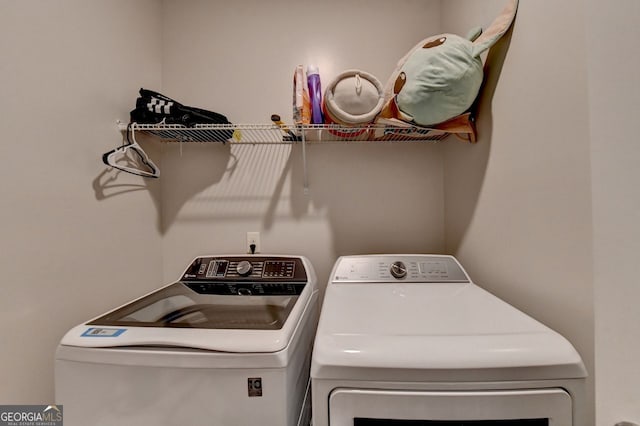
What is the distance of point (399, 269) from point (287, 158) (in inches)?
33.9

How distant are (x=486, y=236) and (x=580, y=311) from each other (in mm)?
453

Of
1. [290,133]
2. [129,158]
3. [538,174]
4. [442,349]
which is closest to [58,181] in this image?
[129,158]

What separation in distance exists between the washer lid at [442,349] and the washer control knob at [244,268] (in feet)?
2.04

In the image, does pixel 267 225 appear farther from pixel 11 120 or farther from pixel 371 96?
pixel 11 120

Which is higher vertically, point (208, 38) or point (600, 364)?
point (208, 38)

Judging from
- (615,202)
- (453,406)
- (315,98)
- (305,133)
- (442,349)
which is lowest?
(453,406)

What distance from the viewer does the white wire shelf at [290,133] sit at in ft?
4.04

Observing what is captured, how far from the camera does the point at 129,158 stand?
51.1 inches

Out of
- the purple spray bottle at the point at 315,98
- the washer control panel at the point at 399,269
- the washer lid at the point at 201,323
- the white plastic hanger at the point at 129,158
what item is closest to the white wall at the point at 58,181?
the white plastic hanger at the point at 129,158

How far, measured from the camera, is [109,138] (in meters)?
1.18

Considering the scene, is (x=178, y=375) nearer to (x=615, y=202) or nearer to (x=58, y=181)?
(x=58, y=181)

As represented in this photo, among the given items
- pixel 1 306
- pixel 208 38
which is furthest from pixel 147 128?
pixel 1 306

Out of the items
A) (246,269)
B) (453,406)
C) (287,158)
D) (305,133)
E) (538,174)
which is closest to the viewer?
(453,406)

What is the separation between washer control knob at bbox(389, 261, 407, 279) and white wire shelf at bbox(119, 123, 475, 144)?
606mm
